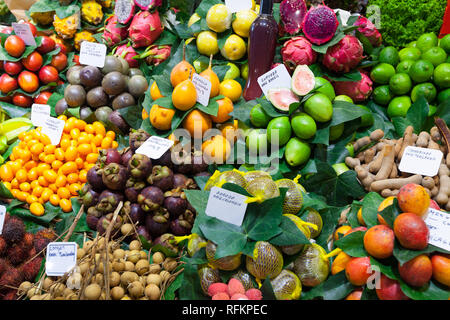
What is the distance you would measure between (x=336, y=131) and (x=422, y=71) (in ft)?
2.24

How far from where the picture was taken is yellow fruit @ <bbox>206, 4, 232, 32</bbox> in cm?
223

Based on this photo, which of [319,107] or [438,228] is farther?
[319,107]

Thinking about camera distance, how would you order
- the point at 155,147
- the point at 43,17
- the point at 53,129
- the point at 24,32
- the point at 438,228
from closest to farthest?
the point at 438,228
the point at 155,147
the point at 53,129
the point at 24,32
the point at 43,17

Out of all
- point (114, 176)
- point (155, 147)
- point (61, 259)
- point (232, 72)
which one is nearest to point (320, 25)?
point (232, 72)

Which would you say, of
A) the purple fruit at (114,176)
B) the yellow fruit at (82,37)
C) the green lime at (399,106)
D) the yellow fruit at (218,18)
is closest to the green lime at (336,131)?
the green lime at (399,106)

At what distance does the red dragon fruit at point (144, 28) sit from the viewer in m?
2.70

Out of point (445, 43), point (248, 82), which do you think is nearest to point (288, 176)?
point (248, 82)

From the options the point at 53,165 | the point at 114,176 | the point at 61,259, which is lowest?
the point at 53,165

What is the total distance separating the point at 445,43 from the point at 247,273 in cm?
197

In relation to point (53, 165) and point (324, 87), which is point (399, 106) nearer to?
point (324, 87)

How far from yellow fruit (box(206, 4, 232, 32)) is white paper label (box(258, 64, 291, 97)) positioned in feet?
1.66

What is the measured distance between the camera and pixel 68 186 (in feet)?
7.22

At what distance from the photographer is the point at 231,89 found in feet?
6.88
